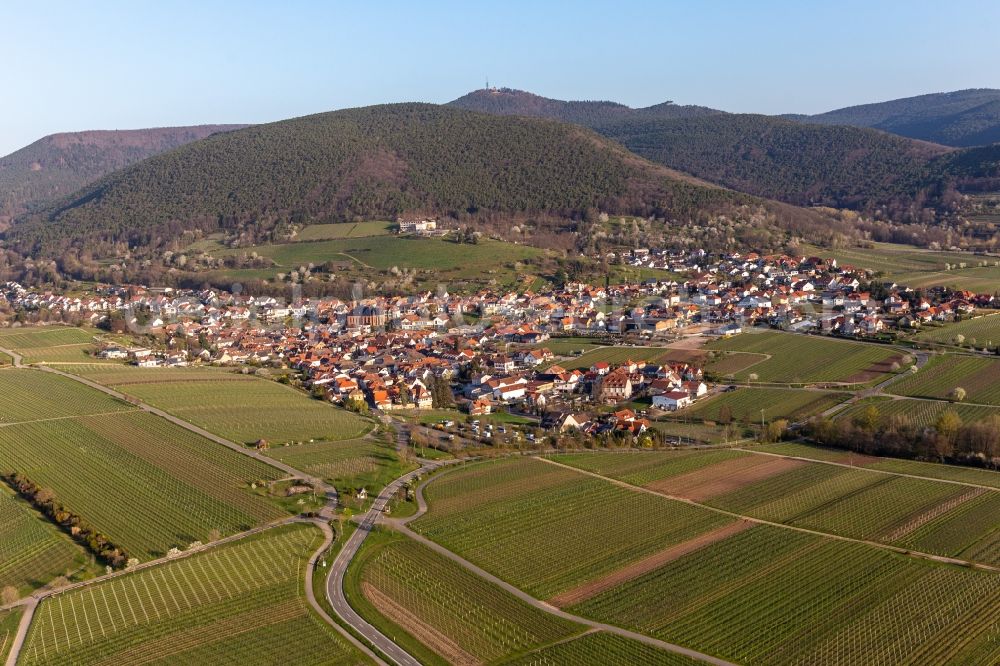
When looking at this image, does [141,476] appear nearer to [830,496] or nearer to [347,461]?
[347,461]

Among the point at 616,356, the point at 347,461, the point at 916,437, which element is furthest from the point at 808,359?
the point at 347,461

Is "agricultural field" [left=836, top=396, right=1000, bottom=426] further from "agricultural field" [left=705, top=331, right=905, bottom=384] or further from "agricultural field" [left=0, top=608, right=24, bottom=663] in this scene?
"agricultural field" [left=0, top=608, right=24, bottom=663]

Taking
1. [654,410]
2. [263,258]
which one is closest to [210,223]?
[263,258]

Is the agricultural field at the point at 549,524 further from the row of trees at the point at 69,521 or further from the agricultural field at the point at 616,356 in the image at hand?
the agricultural field at the point at 616,356

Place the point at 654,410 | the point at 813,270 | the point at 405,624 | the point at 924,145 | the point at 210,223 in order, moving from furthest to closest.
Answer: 1. the point at 924,145
2. the point at 210,223
3. the point at 813,270
4. the point at 654,410
5. the point at 405,624

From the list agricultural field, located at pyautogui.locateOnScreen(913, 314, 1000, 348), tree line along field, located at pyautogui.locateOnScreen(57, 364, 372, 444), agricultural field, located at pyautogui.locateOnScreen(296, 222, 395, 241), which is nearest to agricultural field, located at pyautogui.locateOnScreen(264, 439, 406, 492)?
tree line along field, located at pyautogui.locateOnScreen(57, 364, 372, 444)

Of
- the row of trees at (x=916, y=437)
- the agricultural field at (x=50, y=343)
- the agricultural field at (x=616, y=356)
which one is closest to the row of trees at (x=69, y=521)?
the agricultural field at (x=50, y=343)

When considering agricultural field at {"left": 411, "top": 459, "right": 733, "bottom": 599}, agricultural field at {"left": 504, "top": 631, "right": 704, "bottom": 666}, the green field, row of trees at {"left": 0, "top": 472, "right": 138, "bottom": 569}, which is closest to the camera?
agricultural field at {"left": 504, "top": 631, "right": 704, "bottom": 666}

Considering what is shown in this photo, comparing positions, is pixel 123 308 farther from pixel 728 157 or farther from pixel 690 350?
pixel 728 157
